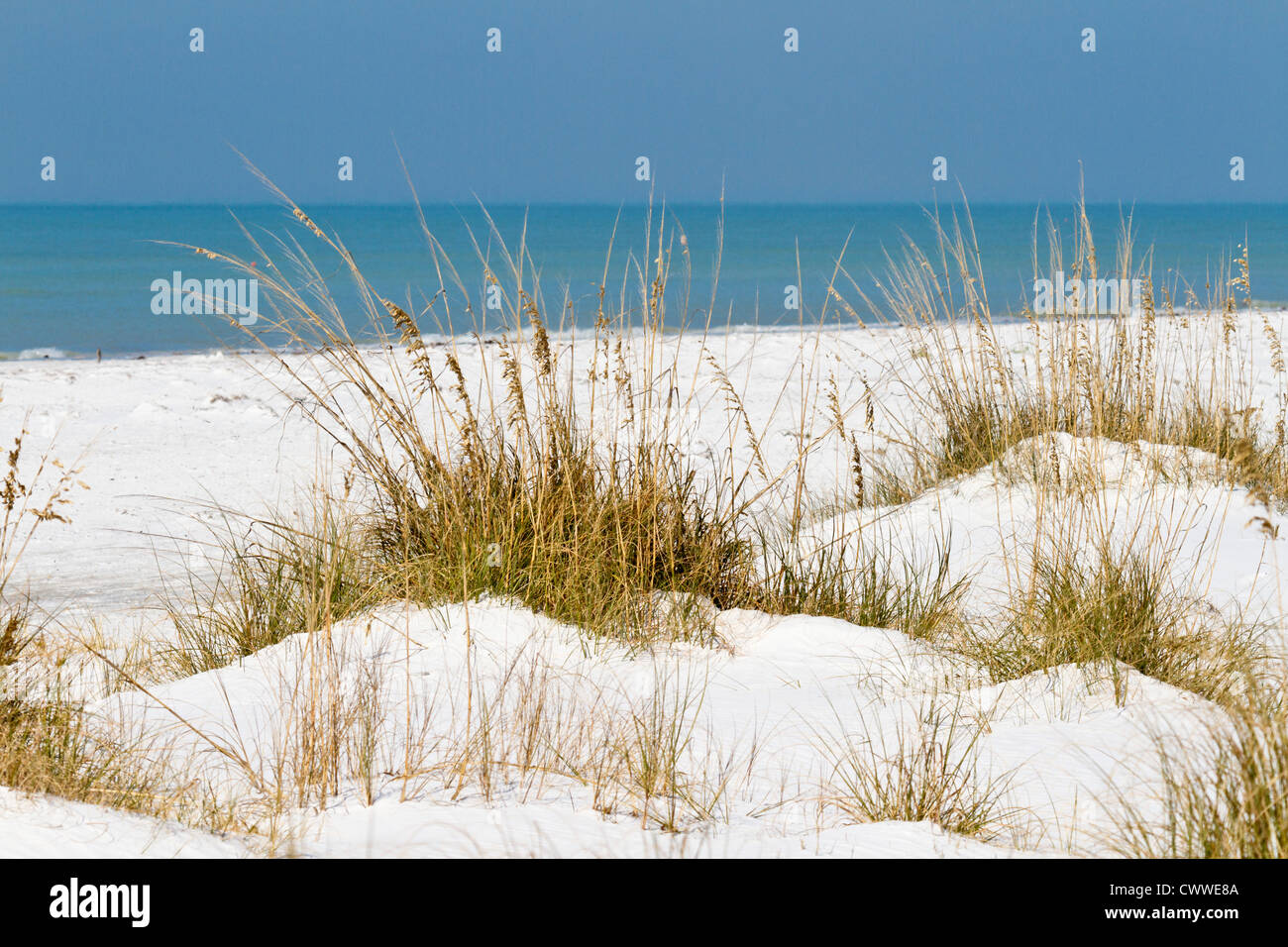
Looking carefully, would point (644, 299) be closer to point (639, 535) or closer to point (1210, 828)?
point (639, 535)

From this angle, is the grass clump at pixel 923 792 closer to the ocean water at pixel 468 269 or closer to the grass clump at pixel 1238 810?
the grass clump at pixel 1238 810

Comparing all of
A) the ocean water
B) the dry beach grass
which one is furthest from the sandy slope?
the ocean water

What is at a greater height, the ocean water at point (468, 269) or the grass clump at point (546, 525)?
the ocean water at point (468, 269)

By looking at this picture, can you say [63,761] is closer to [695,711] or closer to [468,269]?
[695,711]

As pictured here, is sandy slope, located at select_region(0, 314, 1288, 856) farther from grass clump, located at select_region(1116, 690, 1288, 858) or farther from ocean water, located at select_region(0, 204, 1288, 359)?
ocean water, located at select_region(0, 204, 1288, 359)
